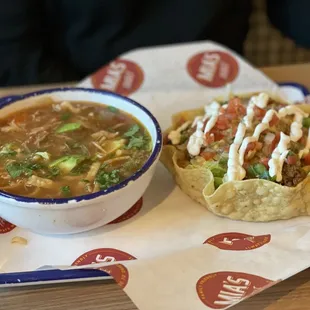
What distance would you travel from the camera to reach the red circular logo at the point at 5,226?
1326 mm

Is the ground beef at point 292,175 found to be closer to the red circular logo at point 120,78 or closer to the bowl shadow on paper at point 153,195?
the bowl shadow on paper at point 153,195

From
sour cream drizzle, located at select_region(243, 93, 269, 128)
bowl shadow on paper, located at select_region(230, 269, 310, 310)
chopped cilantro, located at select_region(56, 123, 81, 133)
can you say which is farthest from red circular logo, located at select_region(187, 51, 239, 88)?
bowl shadow on paper, located at select_region(230, 269, 310, 310)

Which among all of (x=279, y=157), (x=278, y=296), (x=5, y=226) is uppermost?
(x=279, y=157)

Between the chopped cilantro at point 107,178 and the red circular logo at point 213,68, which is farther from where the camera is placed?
the red circular logo at point 213,68

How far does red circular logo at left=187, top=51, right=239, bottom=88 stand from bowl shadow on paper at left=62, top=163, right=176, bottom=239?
19.1 inches

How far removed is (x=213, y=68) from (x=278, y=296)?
920 millimetres

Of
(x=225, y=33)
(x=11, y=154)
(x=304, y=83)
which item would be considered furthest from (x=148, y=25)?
(x=11, y=154)

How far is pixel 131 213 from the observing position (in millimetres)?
1368

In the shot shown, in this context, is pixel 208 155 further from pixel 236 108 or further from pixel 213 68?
pixel 213 68

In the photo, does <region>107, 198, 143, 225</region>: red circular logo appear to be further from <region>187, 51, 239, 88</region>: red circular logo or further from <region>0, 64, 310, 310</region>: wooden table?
<region>187, 51, 239, 88</region>: red circular logo

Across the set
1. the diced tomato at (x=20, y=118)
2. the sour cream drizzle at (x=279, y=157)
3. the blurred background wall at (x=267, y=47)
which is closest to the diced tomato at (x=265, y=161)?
the sour cream drizzle at (x=279, y=157)

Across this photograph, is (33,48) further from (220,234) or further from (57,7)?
(220,234)

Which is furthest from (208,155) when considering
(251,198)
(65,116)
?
(65,116)

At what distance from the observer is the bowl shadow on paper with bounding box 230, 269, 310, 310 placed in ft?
3.86
